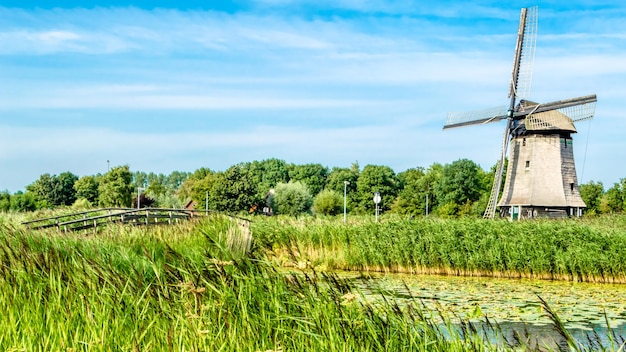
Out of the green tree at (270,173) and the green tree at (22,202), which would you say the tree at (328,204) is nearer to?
the green tree at (270,173)

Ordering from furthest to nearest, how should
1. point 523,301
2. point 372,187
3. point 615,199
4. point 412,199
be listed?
point 372,187
point 412,199
point 615,199
point 523,301

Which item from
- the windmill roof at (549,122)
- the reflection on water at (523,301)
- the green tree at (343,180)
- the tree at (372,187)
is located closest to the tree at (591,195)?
the tree at (372,187)

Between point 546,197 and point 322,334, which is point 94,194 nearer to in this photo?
point 546,197

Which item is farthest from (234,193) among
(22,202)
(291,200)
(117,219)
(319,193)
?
(117,219)

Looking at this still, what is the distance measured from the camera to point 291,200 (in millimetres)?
63375

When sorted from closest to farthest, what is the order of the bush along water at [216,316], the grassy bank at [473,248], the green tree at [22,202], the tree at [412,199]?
the bush along water at [216,316], the grassy bank at [473,248], the green tree at [22,202], the tree at [412,199]

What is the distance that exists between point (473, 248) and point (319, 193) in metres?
56.4

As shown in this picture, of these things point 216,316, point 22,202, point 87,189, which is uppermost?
point 87,189

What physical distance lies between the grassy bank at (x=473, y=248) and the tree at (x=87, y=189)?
5717 cm

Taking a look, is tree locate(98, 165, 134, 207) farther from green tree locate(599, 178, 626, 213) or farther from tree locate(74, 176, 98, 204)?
green tree locate(599, 178, 626, 213)

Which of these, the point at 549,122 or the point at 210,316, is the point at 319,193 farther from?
the point at 210,316

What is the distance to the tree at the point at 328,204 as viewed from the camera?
6712cm

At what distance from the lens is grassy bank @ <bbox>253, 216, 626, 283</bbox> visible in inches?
570

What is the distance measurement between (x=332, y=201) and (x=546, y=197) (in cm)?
3871
